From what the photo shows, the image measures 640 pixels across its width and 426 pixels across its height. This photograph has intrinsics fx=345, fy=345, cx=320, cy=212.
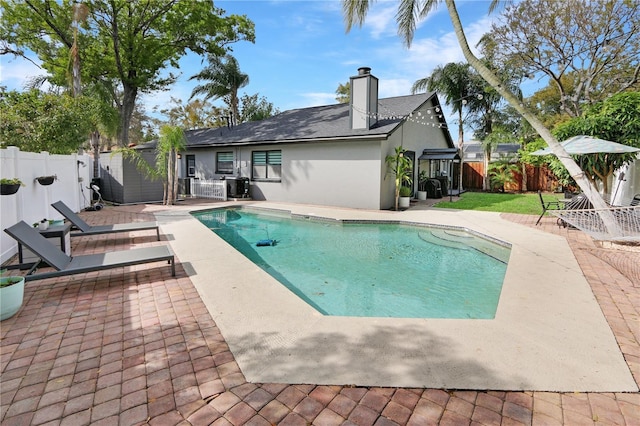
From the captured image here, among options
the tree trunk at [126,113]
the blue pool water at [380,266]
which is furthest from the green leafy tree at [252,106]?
the blue pool water at [380,266]

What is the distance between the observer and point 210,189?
1669cm

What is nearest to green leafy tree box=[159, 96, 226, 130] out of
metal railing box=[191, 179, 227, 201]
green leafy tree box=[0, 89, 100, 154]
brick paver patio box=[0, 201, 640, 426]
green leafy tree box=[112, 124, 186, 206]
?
metal railing box=[191, 179, 227, 201]

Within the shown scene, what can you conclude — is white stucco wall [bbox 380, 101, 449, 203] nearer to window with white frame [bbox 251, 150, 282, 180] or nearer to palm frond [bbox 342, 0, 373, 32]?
palm frond [bbox 342, 0, 373, 32]

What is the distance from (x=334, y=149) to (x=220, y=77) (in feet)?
52.0

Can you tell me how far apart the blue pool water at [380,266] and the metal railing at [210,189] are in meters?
5.33

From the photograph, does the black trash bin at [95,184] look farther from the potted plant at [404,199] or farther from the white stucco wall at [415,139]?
the potted plant at [404,199]

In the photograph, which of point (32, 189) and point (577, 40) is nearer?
point (32, 189)

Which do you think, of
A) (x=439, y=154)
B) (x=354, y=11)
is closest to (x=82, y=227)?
(x=354, y=11)

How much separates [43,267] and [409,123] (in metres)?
13.2

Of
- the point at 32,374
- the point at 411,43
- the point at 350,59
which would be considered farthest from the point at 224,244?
the point at 350,59

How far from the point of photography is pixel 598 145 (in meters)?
8.77

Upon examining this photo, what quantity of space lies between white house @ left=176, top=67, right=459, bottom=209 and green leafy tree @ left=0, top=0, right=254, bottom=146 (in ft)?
24.5

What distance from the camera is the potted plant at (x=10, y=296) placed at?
3.60 m

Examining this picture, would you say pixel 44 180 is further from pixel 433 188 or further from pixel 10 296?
pixel 433 188
